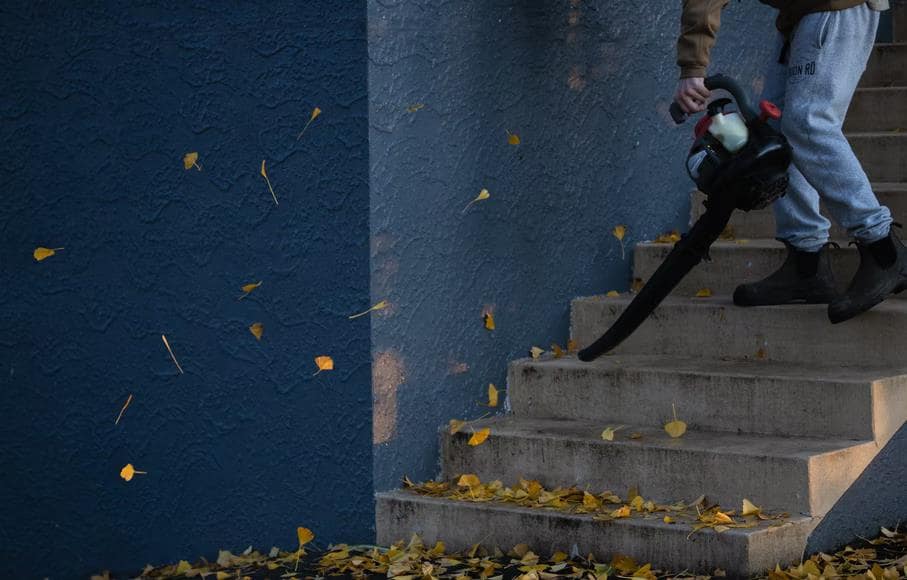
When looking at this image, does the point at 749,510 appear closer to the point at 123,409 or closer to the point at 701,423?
the point at 701,423

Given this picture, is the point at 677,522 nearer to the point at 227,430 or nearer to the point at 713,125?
the point at 713,125

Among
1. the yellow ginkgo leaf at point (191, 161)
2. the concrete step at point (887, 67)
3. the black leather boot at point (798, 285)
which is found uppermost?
the concrete step at point (887, 67)

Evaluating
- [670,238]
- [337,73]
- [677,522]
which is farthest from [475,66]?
[677,522]

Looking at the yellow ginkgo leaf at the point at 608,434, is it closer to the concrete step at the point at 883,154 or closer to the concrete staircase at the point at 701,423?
the concrete staircase at the point at 701,423

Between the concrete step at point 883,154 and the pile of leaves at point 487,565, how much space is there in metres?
1.89

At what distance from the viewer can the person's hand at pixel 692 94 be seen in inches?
179

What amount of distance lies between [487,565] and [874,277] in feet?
5.16

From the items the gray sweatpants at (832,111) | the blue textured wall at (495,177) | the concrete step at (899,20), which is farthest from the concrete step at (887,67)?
the gray sweatpants at (832,111)

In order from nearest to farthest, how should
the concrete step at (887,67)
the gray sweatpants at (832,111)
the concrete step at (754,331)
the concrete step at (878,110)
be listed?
the gray sweatpants at (832,111) < the concrete step at (754,331) < the concrete step at (878,110) < the concrete step at (887,67)

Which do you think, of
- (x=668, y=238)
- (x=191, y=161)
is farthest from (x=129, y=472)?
(x=668, y=238)

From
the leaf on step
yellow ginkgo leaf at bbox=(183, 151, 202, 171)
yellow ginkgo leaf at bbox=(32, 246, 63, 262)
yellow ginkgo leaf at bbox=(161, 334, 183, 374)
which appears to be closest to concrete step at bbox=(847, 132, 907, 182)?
the leaf on step

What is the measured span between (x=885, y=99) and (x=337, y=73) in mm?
2944

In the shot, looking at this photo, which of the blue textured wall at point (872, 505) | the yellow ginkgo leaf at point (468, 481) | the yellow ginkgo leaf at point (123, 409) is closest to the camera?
the blue textured wall at point (872, 505)

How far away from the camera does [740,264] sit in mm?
5289
